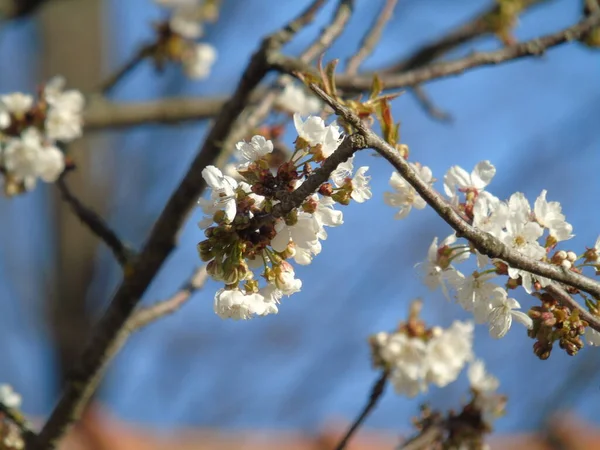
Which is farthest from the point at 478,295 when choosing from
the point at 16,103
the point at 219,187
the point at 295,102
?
the point at 16,103

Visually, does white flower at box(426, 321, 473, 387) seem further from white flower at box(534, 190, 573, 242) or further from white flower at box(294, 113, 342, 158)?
white flower at box(294, 113, 342, 158)

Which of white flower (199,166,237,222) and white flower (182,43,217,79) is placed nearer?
white flower (199,166,237,222)

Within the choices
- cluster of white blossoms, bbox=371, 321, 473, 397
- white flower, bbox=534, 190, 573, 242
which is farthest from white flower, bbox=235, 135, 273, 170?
cluster of white blossoms, bbox=371, 321, 473, 397

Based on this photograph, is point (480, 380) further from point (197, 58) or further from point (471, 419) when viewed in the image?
point (197, 58)

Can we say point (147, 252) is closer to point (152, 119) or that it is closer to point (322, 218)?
point (322, 218)

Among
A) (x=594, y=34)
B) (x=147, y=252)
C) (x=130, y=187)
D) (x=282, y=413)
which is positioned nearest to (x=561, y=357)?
(x=282, y=413)

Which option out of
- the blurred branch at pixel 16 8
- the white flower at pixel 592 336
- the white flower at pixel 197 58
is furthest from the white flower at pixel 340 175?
the blurred branch at pixel 16 8
